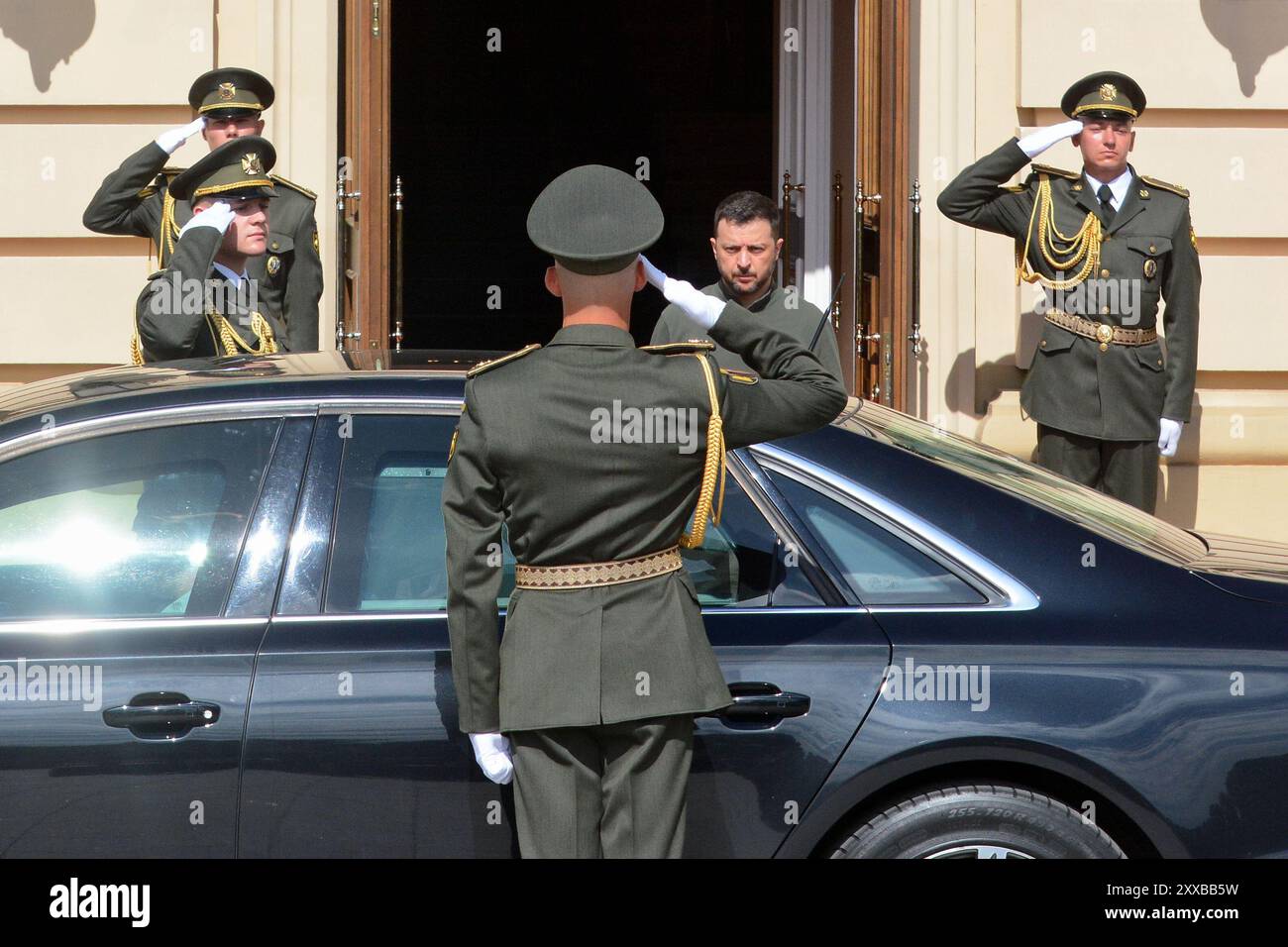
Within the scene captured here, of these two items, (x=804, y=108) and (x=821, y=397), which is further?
(x=804, y=108)

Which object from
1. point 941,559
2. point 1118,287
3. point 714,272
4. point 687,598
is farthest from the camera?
point 714,272

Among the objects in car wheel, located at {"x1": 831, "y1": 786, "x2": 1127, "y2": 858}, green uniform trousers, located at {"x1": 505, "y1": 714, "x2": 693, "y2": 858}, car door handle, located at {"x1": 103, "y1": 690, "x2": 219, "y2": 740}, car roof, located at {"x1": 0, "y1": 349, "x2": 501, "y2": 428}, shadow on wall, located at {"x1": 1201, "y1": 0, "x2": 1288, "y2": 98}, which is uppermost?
shadow on wall, located at {"x1": 1201, "y1": 0, "x2": 1288, "y2": 98}

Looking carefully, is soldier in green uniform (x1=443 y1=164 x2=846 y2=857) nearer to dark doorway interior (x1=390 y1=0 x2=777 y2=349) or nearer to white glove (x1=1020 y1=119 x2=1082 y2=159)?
white glove (x1=1020 y1=119 x2=1082 y2=159)

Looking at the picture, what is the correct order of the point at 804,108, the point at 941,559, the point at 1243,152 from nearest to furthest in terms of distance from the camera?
the point at 941,559
the point at 1243,152
the point at 804,108

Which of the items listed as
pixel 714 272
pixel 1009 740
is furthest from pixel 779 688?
pixel 714 272

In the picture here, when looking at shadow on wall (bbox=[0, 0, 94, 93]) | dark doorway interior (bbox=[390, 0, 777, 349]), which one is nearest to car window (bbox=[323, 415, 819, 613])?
shadow on wall (bbox=[0, 0, 94, 93])

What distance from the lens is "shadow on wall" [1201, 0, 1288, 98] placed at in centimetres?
683

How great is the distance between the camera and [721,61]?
43.8ft

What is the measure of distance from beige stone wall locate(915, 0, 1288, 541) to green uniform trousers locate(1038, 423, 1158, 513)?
0.74 m

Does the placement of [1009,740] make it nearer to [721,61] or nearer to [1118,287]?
[1118,287]

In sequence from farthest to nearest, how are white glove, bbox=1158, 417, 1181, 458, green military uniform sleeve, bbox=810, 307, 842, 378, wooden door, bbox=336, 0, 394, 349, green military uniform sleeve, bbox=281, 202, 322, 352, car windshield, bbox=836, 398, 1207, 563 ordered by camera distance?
wooden door, bbox=336, 0, 394, 349, white glove, bbox=1158, 417, 1181, 458, green military uniform sleeve, bbox=281, 202, 322, 352, green military uniform sleeve, bbox=810, 307, 842, 378, car windshield, bbox=836, 398, 1207, 563

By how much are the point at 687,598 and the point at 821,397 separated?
0.42 metres

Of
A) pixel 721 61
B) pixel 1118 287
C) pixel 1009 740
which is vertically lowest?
pixel 1009 740

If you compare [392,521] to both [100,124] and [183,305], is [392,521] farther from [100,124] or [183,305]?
[100,124]
